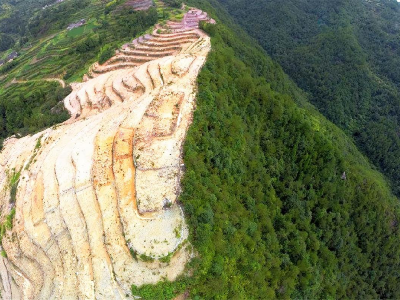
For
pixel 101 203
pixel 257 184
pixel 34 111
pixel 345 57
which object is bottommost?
pixel 345 57

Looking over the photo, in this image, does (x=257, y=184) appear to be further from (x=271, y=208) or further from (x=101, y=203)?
(x=101, y=203)

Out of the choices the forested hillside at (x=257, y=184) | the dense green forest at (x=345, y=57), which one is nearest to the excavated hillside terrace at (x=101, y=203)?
the forested hillside at (x=257, y=184)

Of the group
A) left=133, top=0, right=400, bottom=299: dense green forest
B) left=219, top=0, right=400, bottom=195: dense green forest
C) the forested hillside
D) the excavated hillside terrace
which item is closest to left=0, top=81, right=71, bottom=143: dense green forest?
the forested hillside

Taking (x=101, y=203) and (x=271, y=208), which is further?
(x=271, y=208)

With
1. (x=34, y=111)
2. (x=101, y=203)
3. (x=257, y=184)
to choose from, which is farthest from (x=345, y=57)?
(x=101, y=203)

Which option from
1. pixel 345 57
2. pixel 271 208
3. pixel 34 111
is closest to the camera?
pixel 271 208

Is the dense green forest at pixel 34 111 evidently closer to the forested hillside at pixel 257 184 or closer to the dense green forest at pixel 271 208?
the forested hillside at pixel 257 184

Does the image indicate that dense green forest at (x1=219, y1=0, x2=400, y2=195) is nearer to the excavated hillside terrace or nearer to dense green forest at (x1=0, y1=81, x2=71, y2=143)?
the excavated hillside terrace
